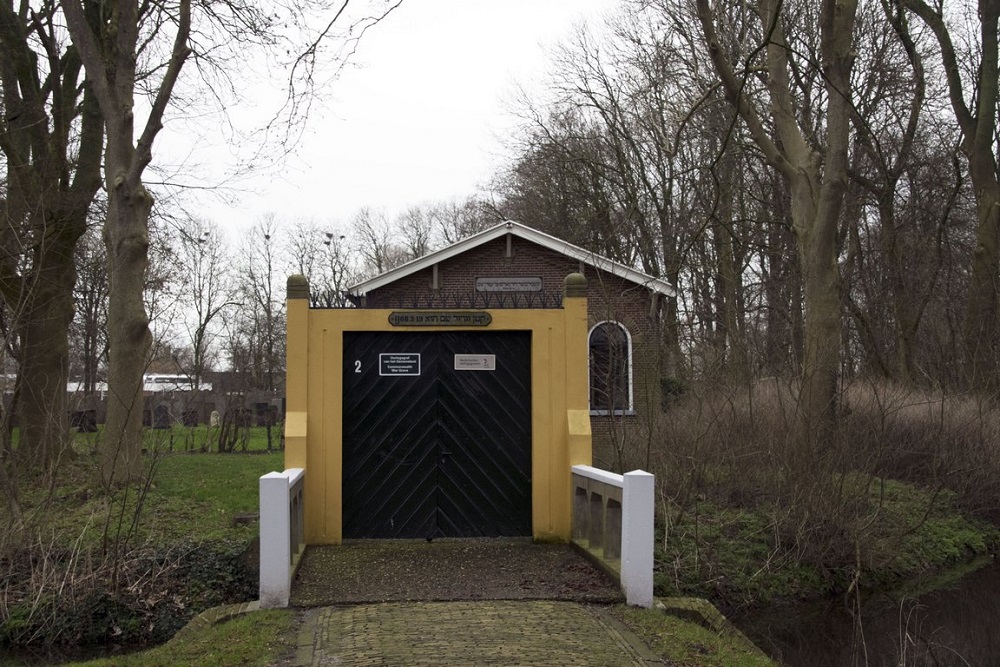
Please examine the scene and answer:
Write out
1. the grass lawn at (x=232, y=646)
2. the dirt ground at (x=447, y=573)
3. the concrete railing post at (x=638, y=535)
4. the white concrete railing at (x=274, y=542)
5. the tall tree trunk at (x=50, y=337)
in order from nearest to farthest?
the grass lawn at (x=232, y=646) → the white concrete railing at (x=274, y=542) → the concrete railing post at (x=638, y=535) → the dirt ground at (x=447, y=573) → the tall tree trunk at (x=50, y=337)

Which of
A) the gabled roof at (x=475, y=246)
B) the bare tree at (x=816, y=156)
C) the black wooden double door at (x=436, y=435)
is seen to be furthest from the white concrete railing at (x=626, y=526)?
the gabled roof at (x=475, y=246)

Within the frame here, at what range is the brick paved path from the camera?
20.6 feet

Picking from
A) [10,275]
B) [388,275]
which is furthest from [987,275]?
[10,275]

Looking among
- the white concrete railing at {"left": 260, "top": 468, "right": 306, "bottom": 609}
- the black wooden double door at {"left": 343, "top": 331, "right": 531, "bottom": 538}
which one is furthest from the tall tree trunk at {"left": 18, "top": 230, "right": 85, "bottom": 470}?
the white concrete railing at {"left": 260, "top": 468, "right": 306, "bottom": 609}

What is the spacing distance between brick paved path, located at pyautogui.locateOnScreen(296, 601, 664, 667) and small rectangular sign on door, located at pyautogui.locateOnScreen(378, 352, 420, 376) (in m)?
2.82

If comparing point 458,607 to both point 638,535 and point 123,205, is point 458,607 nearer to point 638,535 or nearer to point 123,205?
point 638,535

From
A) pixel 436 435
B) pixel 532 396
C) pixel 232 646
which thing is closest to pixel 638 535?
pixel 532 396

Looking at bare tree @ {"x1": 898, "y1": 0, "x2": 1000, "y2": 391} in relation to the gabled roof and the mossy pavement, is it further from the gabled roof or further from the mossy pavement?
the mossy pavement

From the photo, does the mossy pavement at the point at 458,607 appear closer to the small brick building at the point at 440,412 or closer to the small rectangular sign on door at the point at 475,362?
the small brick building at the point at 440,412

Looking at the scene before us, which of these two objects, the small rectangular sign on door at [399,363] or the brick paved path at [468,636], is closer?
the brick paved path at [468,636]

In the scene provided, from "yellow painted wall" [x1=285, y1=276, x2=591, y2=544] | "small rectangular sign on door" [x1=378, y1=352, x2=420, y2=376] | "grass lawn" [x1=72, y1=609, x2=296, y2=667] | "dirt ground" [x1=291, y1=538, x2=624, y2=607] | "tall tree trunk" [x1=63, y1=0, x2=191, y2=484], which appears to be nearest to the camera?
"grass lawn" [x1=72, y1=609, x2=296, y2=667]

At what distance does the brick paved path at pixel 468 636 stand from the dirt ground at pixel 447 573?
24 cm

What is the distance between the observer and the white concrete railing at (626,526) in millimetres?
7770

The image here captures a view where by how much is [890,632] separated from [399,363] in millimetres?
5495
